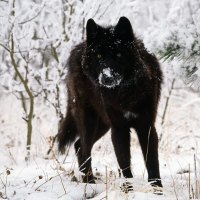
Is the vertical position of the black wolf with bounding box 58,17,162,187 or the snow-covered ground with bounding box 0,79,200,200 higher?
the black wolf with bounding box 58,17,162,187

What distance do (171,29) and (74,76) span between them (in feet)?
7.38

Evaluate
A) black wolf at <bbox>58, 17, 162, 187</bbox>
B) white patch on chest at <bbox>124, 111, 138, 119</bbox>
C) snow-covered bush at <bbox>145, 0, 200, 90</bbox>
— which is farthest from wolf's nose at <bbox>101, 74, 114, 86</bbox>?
snow-covered bush at <bbox>145, 0, 200, 90</bbox>

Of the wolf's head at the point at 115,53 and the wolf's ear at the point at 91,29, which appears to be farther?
the wolf's ear at the point at 91,29

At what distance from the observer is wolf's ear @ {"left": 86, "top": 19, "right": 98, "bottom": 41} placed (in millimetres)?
3600

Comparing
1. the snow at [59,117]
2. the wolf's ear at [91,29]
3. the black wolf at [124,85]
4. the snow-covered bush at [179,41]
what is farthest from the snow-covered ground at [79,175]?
the wolf's ear at [91,29]

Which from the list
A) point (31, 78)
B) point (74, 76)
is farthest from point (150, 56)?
→ point (31, 78)

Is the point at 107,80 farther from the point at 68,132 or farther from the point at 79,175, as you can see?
the point at 68,132

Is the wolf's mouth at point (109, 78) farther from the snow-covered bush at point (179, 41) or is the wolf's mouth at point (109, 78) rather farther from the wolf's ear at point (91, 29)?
the snow-covered bush at point (179, 41)

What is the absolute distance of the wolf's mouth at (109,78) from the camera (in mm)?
3322

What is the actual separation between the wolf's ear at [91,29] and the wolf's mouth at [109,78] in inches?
16.2

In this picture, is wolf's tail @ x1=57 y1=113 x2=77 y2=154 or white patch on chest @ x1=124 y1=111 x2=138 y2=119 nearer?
white patch on chest @ x1=124 y1=111 x2=138 y2=119

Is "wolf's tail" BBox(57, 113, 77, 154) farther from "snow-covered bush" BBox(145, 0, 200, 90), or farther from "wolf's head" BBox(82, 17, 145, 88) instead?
"snow-covered bush" BBox(145, 0, 200, 90)

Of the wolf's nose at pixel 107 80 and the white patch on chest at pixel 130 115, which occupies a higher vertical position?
the wolf's nose at pixel 107 80

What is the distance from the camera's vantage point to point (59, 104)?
5.72 metres
